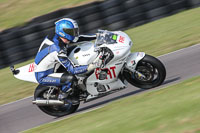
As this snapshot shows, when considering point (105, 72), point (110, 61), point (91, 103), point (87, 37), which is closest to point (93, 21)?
point (91, 103)

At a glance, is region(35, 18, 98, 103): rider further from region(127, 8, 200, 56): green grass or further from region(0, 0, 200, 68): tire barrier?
region(0, 0, 200, 68): tire barrier

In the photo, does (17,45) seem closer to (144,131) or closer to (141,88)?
(141,88)

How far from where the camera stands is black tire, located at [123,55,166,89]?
25.2 feet

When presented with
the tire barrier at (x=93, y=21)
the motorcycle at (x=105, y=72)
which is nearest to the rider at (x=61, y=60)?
the motorcycle at (x=105, y=72)

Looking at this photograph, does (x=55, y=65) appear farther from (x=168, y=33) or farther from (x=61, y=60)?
(x=168, y=33)

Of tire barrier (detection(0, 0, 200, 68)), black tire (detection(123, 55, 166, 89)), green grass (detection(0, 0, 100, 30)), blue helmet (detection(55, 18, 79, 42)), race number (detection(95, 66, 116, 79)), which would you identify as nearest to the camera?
black tire (detection(123, 55, 166, 89))

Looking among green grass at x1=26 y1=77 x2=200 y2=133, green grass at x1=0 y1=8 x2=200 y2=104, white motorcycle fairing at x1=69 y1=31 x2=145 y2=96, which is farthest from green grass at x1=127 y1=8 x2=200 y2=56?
green grass at x1=26 y1=77 x2=200 y2=133

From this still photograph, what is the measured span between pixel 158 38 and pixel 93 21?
7.94ft

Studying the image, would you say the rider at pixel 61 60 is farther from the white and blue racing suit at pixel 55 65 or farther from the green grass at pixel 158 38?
the green grass at pixel 158 38

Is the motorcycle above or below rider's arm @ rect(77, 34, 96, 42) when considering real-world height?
below

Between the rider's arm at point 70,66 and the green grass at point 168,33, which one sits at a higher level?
the rider's arm at point 70,66

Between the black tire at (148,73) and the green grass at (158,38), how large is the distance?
3.38 meters

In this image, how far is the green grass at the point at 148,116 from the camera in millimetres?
5219

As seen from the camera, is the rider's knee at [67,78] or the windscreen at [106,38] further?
the rider's knee at [67,78]
